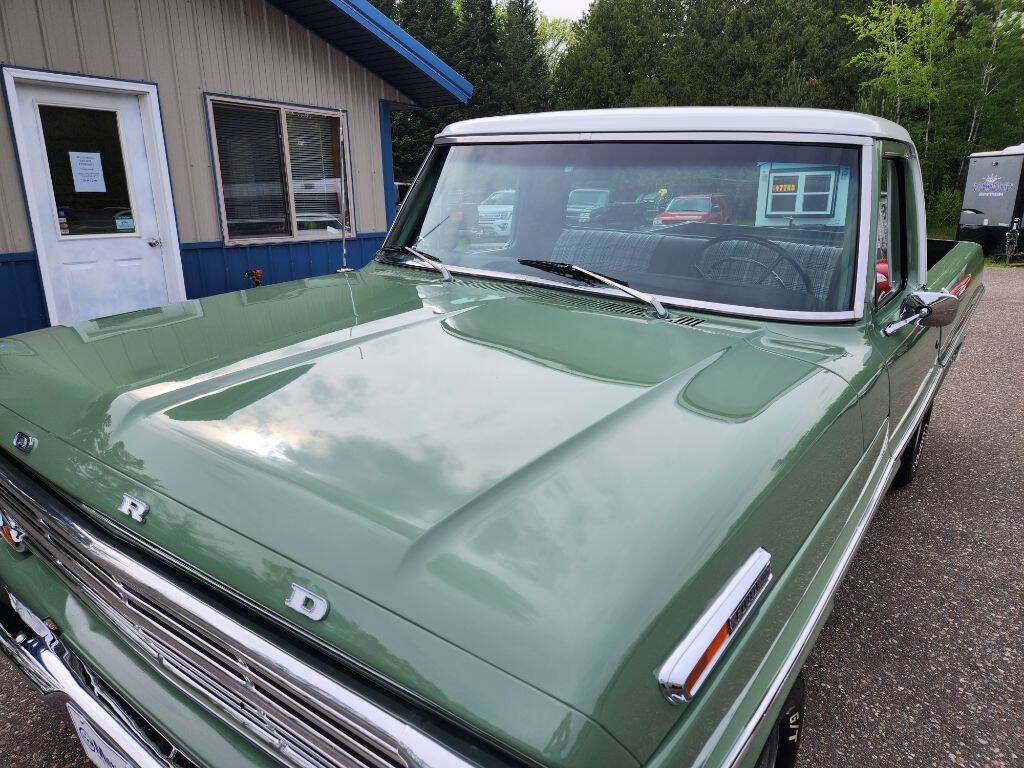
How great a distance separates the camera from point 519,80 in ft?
109

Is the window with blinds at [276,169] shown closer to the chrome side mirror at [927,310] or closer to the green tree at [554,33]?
the chrome side mirror at [927,310]

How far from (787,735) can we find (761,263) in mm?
1392

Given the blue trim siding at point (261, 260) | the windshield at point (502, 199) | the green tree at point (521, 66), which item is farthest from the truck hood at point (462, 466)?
the green tree at point (521, 66)

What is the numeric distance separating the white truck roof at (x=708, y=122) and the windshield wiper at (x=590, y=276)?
511mm

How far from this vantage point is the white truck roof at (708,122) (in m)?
2.24

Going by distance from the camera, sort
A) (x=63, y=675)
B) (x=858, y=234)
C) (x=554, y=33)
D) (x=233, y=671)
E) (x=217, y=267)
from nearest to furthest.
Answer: (x=233, y=671), (x=63, y=675), (x=858, y=234), (x=217, y=267), (x=554, y=33)

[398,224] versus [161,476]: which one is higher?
[398,224]

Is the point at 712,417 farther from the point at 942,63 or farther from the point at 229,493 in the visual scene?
the point at 942,63

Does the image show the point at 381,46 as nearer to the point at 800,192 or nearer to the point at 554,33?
the point at 800,192

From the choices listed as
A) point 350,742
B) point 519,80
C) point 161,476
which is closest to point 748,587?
point 350,742

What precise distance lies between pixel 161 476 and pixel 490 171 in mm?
1847

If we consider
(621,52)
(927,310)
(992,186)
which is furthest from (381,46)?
(621,52)

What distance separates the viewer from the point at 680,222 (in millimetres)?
2395

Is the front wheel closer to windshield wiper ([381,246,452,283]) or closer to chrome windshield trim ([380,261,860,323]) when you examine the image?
chrome windshield trim ([380,261,860,323])
